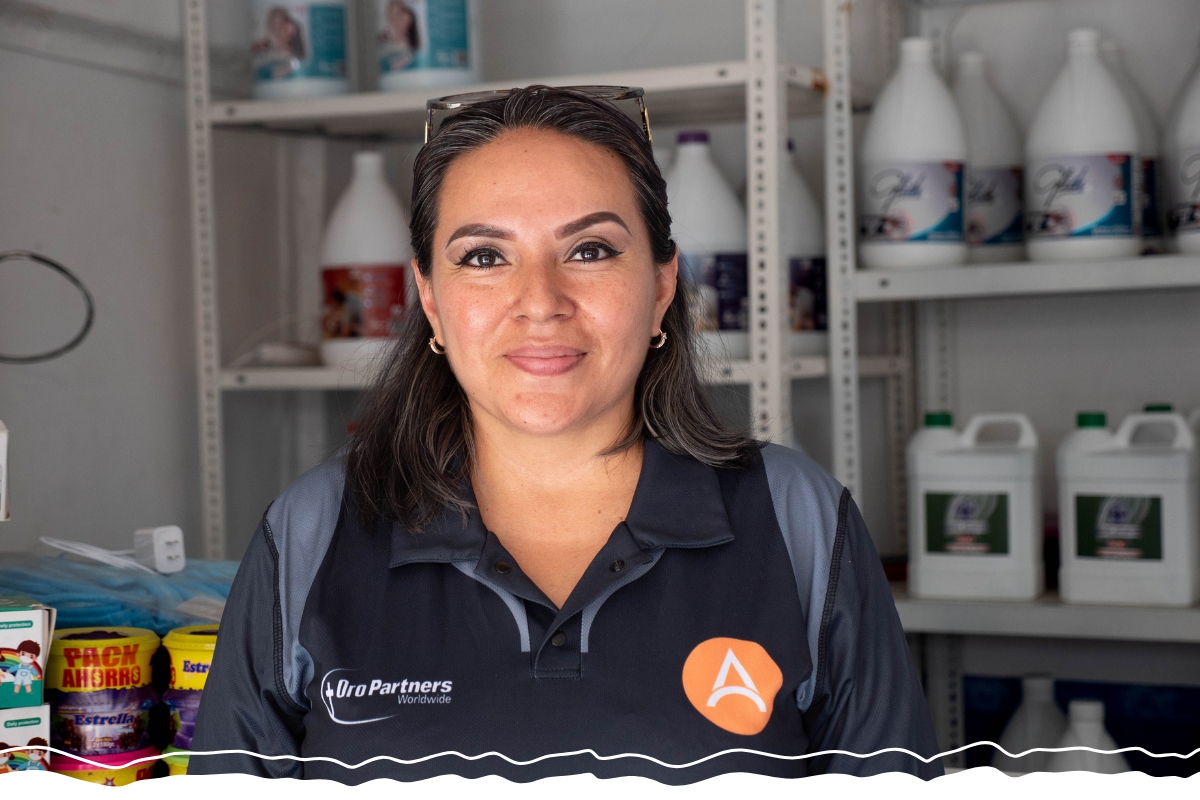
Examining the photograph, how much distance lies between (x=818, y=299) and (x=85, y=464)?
107 cm

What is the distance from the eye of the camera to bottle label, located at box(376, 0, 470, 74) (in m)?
1.83

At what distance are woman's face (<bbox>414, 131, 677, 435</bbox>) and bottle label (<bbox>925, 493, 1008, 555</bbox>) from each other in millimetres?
884

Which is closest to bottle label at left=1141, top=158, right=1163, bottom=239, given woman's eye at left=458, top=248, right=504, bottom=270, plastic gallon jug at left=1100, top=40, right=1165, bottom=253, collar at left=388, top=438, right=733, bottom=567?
plastic gallon jug at left=1100, top=40, right=1165, bottom=253

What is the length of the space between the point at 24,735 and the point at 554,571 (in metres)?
0.45

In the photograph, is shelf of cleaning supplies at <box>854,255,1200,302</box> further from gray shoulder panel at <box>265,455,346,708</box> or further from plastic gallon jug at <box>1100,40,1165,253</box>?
gray shoulder panel at <box>265,455,346,708</box>

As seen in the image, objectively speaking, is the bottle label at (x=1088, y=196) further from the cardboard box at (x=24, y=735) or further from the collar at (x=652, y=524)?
the cardboard box at (x=24, y=735)

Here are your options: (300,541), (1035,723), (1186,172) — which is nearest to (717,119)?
(1186,172)

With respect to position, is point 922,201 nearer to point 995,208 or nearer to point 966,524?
point 995,208

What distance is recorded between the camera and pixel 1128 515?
1.67 meters

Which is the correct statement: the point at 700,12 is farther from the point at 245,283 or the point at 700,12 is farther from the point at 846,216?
the point at 245,283

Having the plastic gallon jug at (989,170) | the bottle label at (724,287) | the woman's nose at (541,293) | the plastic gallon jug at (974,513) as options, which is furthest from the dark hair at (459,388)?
the plastic gallon jug at (989,170)

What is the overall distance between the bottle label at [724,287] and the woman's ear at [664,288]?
2.02 feet

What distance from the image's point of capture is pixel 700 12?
2.12 m

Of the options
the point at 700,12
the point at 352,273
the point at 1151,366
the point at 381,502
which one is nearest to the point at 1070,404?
the point at 1151,366
